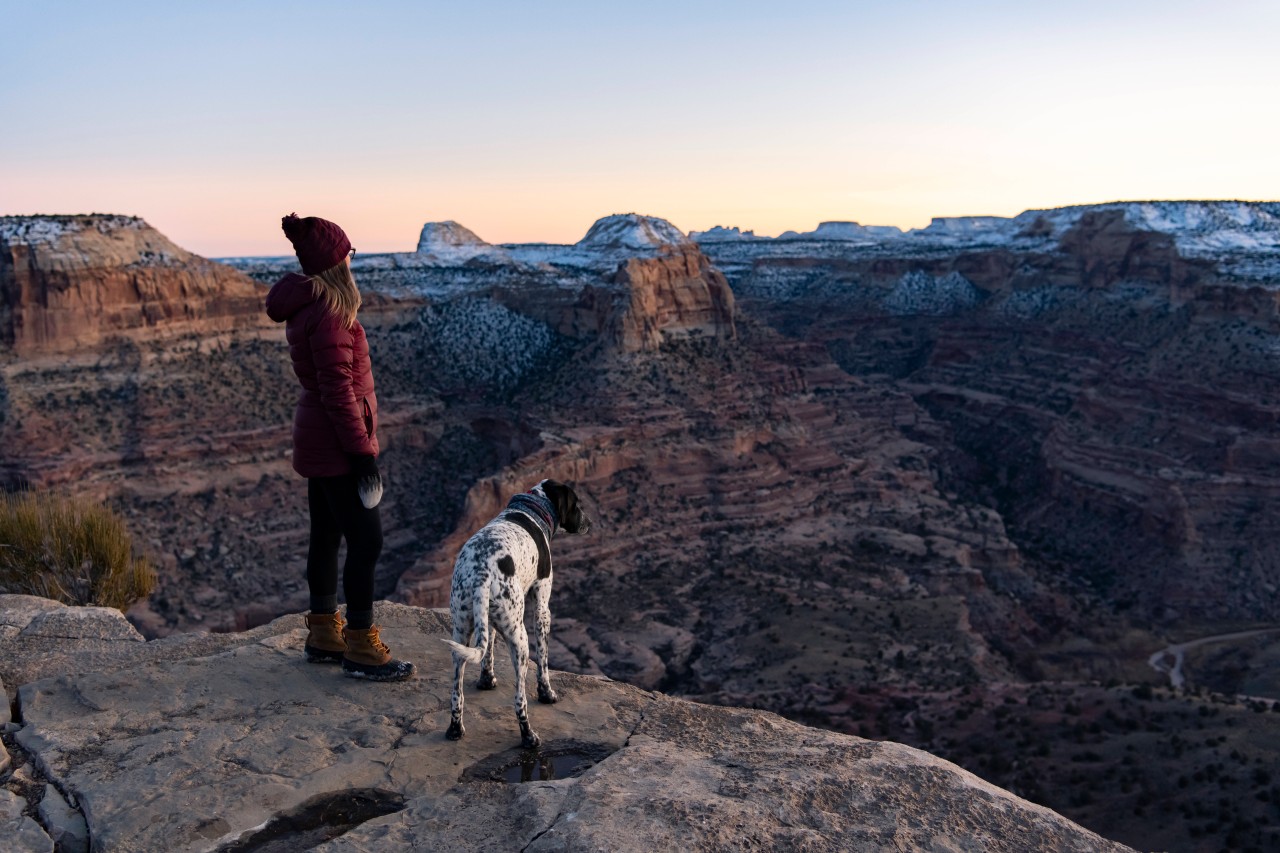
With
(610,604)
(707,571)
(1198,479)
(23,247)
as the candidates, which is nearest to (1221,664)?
(1198,479)

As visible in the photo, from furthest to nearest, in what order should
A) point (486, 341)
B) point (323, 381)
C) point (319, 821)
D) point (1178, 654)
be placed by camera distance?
point (486, 341), point (1178, 654), point (323, 381), point (319, 821)

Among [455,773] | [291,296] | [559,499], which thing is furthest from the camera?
[559,499]

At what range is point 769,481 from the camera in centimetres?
4125

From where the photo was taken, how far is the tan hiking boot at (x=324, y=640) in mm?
7297

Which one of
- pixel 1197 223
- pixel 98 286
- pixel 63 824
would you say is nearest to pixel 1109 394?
pixel 1197 223

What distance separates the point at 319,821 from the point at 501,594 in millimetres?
1873

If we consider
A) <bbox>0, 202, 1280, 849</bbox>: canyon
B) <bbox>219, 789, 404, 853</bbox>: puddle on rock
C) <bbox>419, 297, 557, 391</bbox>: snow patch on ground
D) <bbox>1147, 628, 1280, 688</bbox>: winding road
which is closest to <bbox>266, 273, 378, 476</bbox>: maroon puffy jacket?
<bbox>219, 789, 404, 853</bbox>: puddle on rock

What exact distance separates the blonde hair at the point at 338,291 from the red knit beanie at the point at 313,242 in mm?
58

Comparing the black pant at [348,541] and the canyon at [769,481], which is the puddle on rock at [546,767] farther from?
the canyon at [769,481]

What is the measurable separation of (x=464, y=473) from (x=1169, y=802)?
31.7 metres

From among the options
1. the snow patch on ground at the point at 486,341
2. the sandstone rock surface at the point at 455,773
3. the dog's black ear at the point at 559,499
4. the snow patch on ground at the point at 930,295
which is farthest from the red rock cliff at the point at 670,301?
the sandstone rock surface at the point at 455,773

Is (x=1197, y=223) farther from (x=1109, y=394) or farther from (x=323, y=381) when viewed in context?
(x=323, y=381)

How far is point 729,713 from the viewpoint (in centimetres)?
701

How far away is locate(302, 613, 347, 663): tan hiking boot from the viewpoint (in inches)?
287
